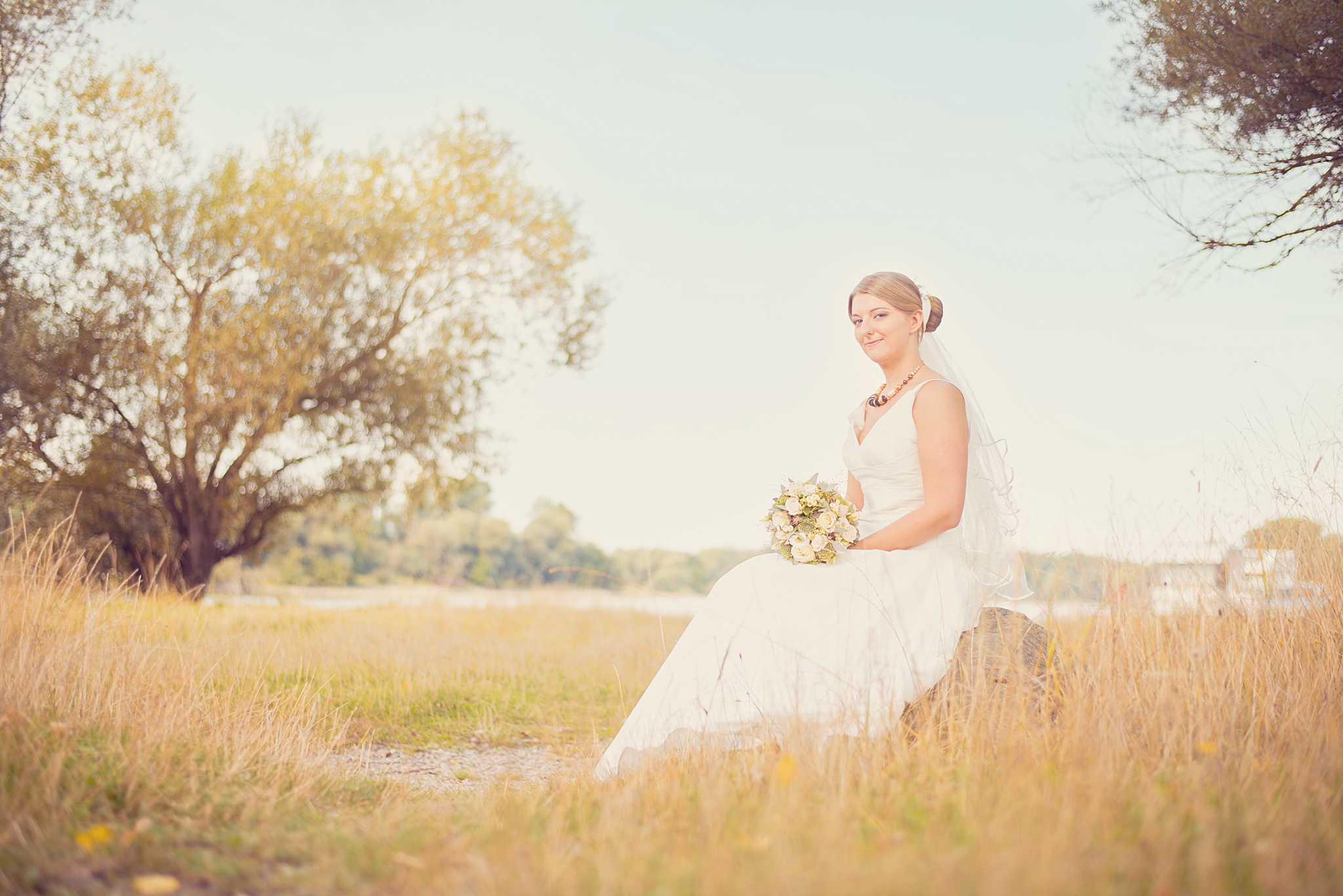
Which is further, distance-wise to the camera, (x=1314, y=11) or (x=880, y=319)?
(x=1314, y=11)

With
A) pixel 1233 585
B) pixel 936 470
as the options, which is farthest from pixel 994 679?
pixel 1233 585

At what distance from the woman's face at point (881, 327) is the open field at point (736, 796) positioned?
169 cm

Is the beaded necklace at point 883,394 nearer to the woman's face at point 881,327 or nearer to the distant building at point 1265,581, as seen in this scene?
the woman's face at point 881,327

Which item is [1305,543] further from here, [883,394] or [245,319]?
[245,319]

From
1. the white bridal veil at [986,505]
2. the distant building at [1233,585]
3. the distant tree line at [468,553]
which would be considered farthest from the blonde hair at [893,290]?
the distant tree line at [468,553]

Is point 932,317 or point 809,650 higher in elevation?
point 932,317

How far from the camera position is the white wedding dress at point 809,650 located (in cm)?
353

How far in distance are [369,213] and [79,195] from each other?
13.1 ft

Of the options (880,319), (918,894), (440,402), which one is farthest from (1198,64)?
(440,402)

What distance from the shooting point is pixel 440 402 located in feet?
47.4

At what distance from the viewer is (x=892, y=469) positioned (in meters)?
4.20

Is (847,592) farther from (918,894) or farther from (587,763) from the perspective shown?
(918,894)

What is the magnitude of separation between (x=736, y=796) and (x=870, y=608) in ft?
3.78

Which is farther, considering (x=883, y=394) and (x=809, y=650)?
(x=883, y=394)
